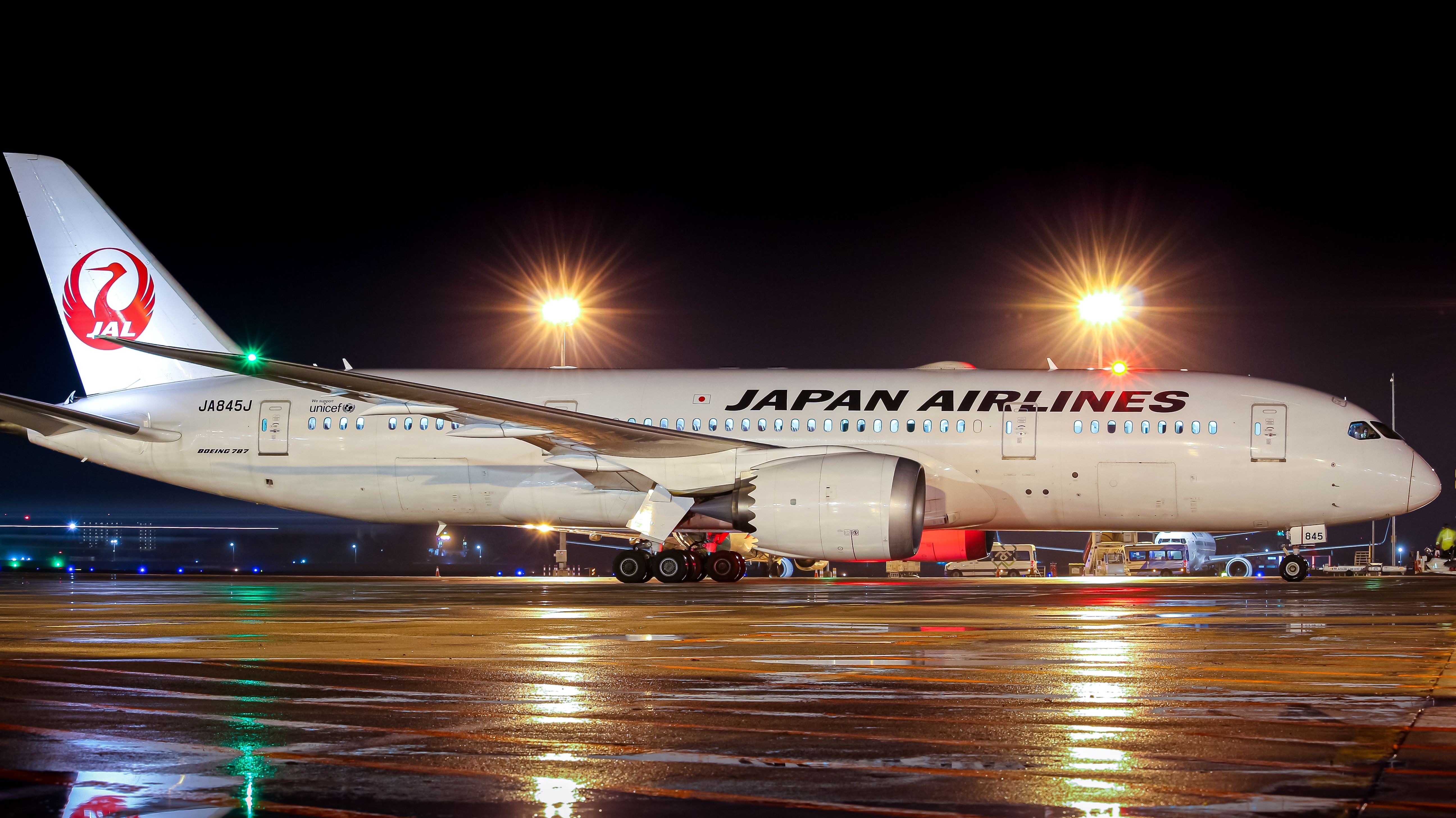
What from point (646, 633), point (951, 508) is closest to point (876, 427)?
point (951, 508)

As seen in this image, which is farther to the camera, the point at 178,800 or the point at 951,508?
the point at 951,508

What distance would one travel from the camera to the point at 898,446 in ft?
80.7

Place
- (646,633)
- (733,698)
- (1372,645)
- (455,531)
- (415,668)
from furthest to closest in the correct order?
(455,531) → (646,633) → (1372,645) → (415,668) → (733,698)

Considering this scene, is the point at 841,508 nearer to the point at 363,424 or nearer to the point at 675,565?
the point at 675,565

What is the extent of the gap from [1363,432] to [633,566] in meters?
12.6

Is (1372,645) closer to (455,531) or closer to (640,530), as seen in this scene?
(640,530)

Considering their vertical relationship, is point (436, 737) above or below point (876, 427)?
below

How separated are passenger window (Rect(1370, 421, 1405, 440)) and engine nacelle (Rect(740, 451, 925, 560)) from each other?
8.19 m

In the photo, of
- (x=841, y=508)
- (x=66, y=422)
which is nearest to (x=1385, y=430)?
(x=841, y=508)

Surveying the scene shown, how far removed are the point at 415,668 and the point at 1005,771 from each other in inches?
205

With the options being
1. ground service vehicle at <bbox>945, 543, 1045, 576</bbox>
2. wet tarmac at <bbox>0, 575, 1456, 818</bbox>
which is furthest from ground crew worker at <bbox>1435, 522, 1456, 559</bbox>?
wet tarmac at <bbox>0, 575, 1456, 818</bbox>

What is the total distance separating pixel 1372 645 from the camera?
11.5 meters

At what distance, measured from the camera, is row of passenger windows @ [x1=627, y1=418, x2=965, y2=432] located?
969 inches

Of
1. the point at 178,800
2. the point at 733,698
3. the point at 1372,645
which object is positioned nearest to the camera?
the point at 178,800
